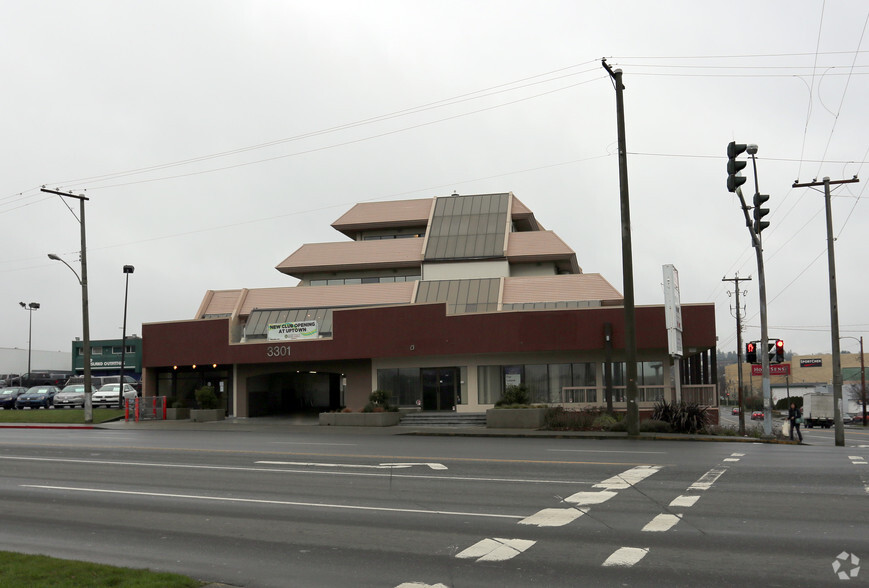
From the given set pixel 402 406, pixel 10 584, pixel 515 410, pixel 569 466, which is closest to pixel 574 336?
pixel 515 410

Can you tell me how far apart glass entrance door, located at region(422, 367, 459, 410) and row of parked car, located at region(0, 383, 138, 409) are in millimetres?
17691

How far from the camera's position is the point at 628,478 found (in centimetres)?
1390

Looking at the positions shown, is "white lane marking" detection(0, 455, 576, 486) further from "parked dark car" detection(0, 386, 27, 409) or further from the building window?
"parked dark car" detection(0, 386, 27, 409)

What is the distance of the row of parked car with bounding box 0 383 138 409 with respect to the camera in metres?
45.7

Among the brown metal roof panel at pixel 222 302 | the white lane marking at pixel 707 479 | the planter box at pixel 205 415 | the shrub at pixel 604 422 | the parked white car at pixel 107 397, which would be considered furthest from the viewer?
the parked white car at pixel 107 397

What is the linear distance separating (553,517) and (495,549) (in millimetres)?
1989

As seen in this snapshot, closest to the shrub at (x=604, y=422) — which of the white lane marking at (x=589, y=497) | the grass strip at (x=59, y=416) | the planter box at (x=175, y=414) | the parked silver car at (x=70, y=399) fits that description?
the white lane marking at (x=589, y=497)

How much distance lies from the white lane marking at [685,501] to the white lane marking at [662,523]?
0.90 m

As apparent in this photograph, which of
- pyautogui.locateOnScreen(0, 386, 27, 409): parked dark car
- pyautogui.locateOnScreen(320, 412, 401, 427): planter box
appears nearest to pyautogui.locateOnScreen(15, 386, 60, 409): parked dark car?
pyautogui.locateOnScreen(0, 386, 27, 409): parked dark car

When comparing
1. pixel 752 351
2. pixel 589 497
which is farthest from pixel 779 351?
pixel 589 497

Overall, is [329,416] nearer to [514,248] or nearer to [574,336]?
[574,336]

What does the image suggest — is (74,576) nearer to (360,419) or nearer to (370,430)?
(370,430)

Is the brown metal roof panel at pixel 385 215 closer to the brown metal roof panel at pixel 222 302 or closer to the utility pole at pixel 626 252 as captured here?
the brown metal roof panel at pixel 222 302

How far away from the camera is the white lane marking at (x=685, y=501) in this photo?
436 inches
